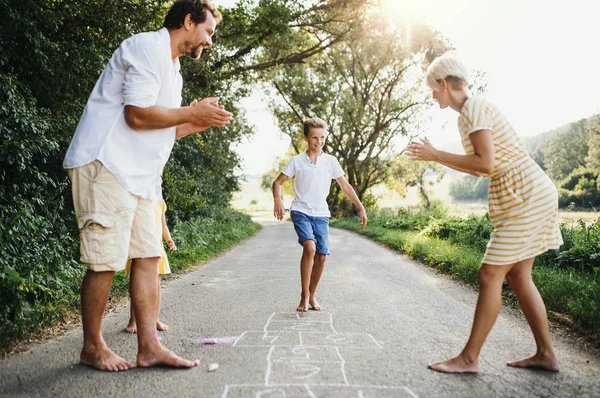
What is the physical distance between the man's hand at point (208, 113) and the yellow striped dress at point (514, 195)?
1.63 m

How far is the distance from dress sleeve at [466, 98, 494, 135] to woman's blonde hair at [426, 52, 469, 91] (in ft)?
0.62

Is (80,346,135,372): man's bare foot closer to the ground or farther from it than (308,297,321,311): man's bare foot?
farther from it

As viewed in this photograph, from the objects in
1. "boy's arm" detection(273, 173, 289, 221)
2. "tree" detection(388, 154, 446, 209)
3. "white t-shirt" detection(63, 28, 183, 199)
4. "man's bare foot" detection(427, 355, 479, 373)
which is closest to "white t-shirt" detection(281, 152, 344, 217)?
"boy's arm" detection(273, 173, 289, 221)

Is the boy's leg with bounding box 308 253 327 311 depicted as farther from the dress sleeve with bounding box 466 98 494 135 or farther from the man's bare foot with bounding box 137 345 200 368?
the dress sleeve with bounding box 466 98 494 135

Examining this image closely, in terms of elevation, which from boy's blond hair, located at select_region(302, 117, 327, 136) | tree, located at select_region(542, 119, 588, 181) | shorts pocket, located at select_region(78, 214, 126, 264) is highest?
tree, located at select_region(542, 119, 588, 181)

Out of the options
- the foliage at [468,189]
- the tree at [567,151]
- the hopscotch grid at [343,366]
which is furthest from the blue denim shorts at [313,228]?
the foliage at [468,189]

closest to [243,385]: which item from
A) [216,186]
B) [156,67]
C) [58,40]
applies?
[156,67]

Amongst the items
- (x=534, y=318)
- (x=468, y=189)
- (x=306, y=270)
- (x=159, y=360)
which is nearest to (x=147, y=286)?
(x=159, y=360)

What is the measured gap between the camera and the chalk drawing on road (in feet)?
8.52

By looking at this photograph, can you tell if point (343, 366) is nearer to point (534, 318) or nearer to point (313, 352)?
point (313, 352)

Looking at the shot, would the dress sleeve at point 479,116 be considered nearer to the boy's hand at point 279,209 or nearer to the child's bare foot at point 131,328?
the boy's hand at point 279,209

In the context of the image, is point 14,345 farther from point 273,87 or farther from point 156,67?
point 273,87

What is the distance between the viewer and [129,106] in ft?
9.48

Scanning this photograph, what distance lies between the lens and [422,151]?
3.14 meters
